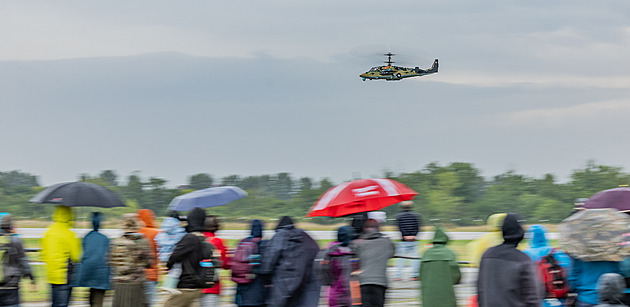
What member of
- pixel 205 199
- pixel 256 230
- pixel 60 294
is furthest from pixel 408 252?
pixel 60 294

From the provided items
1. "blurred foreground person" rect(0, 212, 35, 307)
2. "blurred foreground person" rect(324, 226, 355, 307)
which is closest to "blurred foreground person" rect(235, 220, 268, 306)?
"blurred foreground person" rect(324, 226, 355, 307)

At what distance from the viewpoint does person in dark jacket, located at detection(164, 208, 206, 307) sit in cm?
941

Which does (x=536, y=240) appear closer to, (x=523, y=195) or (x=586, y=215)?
(x=586, y=215)

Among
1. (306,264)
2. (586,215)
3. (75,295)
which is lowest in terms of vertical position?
(75,295)

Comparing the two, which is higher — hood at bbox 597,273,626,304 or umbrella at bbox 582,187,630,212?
umbrella at bbox 582,187,630,212

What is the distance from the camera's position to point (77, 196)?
10703mm

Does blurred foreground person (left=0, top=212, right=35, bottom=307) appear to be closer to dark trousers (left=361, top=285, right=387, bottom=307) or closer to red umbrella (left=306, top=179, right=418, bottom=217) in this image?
red umbrella (left=306, top=179, right=418, bottom=217)

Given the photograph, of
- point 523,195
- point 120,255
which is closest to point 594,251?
point 120,255

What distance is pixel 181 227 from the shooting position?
1137cm

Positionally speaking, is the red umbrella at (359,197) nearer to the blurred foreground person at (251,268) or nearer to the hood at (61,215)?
the blurred foreground person at (251,268)

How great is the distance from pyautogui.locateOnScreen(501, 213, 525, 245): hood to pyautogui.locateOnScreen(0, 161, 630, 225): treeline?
34.5 m

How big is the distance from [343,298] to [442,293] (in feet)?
3.71

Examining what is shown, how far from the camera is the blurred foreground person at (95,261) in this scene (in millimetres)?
10570

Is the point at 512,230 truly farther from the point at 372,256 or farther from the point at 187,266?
the point at 187,266
